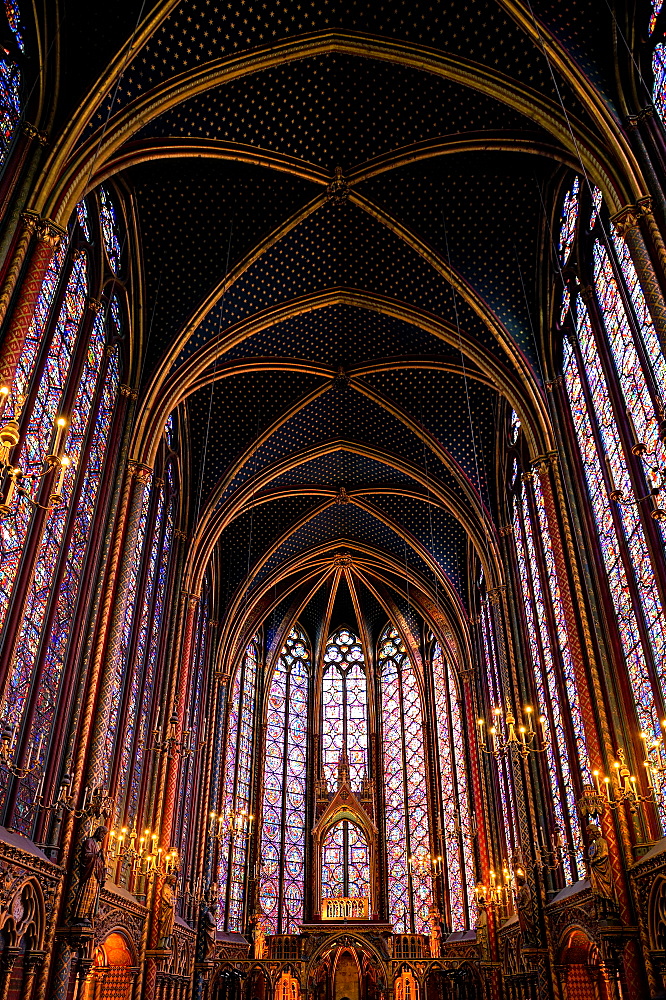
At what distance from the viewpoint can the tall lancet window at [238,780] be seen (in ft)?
90.4

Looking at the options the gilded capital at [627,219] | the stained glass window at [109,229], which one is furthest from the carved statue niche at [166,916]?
the gilded capital at [627,219]

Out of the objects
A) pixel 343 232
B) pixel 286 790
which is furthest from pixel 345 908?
pixel 343 232

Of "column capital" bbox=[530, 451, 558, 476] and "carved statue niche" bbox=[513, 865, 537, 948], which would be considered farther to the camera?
"carved statue niche" bbox=[513, 865, 537, 948]

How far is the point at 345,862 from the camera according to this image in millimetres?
30172

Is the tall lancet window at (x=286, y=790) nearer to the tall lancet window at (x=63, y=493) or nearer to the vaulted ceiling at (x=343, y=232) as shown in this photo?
the vaulted ceiling at (x=343, y=232)

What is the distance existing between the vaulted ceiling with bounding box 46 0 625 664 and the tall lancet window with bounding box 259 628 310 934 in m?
5.28

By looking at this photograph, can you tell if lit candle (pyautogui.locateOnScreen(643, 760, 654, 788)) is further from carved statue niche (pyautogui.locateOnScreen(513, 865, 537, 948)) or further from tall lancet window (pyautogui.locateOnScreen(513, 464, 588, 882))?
carved statue niche (pyautogui.locateOnScreen(513, 865, 537, 948))

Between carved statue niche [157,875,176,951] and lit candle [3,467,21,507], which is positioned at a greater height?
lit candle [3,467,21,507]

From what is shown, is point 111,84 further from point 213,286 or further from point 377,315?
point 377,315

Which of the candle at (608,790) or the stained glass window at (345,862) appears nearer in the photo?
the candle at (608,790)

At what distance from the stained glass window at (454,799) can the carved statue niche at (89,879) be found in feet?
51.5

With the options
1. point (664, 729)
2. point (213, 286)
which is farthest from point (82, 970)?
point (213, 286)

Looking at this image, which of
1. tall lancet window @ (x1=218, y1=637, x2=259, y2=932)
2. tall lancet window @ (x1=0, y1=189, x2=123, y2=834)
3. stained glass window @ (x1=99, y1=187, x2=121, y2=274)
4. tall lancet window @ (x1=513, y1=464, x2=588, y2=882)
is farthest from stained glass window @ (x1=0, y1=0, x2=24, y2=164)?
tall lancet window @ (x1=218, y1=637, x2=259, y2=932)

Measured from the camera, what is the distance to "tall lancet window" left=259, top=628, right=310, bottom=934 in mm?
29109
